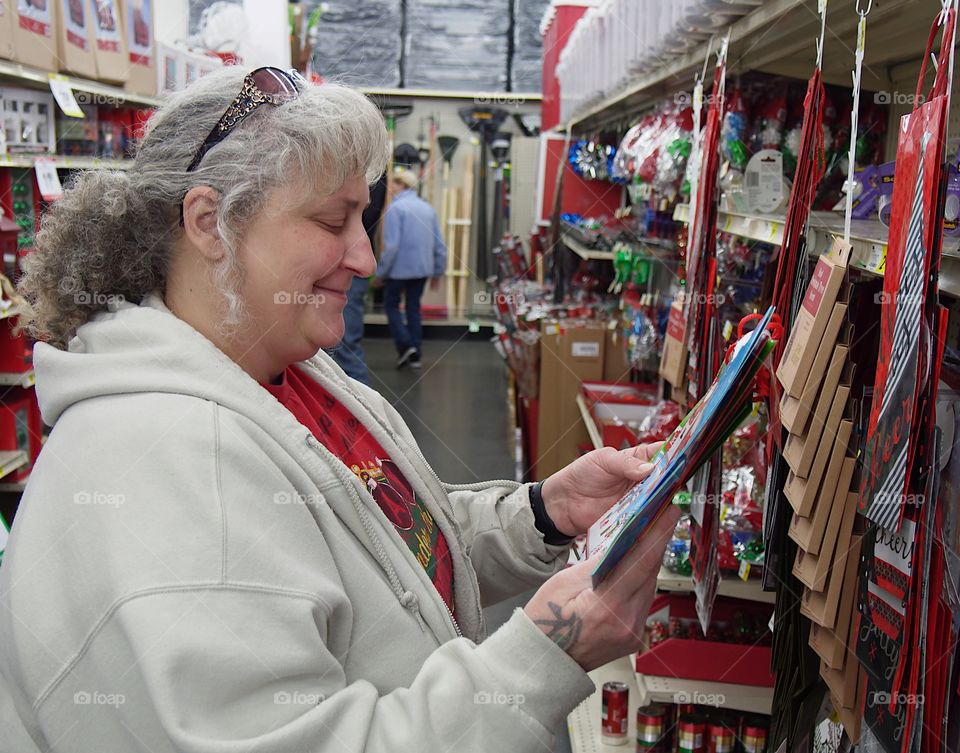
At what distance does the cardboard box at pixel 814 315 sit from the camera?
123 centimetres

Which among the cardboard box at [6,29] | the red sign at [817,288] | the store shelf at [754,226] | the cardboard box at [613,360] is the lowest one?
the cardboard box at [613,360]

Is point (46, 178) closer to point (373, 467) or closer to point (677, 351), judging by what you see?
point (677, 351)

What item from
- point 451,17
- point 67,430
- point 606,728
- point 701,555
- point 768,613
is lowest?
point 606,728

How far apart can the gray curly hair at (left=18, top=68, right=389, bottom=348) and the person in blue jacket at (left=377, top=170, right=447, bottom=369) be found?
753 cm

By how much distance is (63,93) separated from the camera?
12.6ft

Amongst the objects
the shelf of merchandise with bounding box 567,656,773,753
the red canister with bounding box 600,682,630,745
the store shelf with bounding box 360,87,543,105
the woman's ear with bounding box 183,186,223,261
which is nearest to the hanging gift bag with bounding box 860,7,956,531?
the woman's ear with bounding box 183,186,223,261

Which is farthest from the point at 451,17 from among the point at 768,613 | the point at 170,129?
the point at 170,129

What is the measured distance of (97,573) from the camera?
102 cm

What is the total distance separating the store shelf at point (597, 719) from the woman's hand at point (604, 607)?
1.51 m

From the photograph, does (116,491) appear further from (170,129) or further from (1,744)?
(170,129)

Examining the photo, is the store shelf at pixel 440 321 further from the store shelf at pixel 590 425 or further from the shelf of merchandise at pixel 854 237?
the shelf of merchandise at pixel 854 237

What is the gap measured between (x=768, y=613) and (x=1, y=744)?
6.76 feet

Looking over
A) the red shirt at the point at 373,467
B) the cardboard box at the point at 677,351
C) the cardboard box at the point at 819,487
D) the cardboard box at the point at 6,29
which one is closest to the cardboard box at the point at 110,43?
the cardboard box at the point at 6,29

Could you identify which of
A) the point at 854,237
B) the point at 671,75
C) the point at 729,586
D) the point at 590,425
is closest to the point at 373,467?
the point at 854,237
